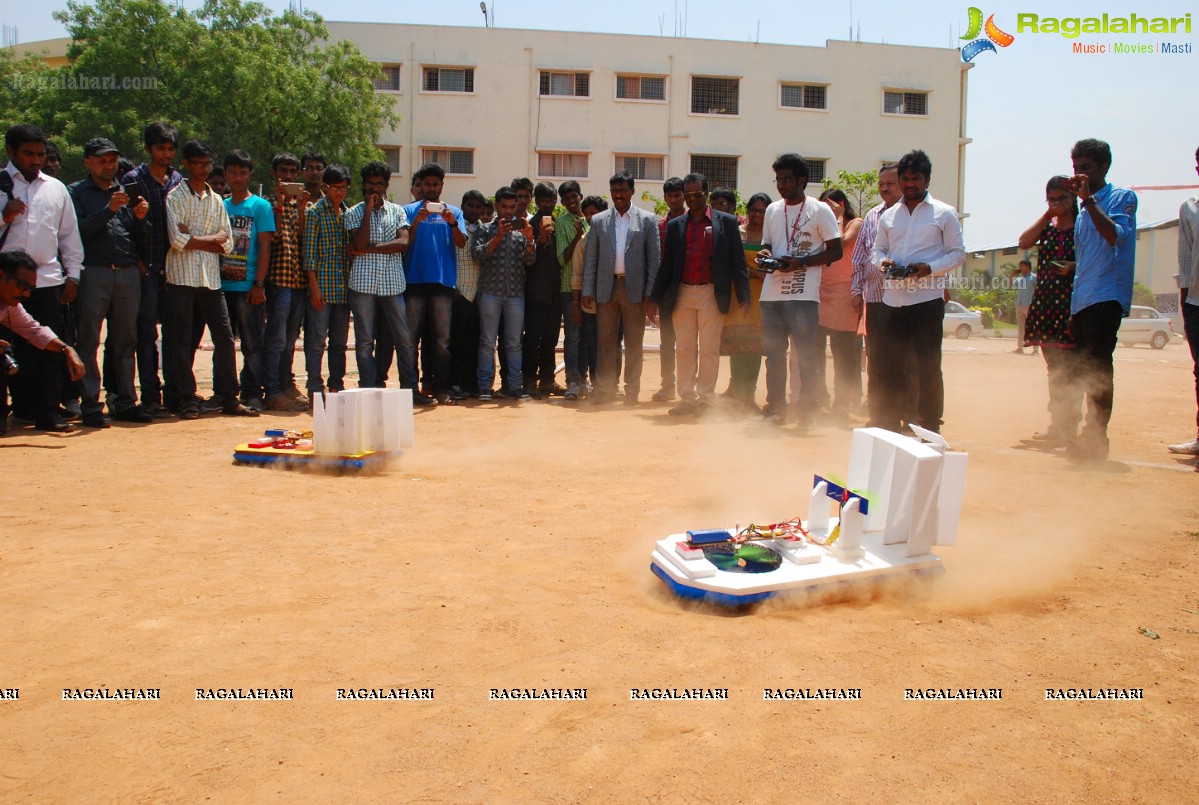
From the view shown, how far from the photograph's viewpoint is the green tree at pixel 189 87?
31375 millimetres

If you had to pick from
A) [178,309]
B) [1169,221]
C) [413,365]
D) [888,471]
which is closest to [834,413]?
[413,365]

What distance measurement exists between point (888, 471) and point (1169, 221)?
43538 millimetres

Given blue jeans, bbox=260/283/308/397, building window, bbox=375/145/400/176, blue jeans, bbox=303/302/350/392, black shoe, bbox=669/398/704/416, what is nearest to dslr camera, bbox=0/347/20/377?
blue jeans, bbox=260/283/308/397

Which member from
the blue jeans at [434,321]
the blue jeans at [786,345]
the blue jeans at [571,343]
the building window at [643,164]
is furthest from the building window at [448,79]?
the blue jeans at [786,345]

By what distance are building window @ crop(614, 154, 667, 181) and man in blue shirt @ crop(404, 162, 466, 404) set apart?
99.0 ft

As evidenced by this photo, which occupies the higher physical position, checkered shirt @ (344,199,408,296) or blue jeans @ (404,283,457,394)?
checkered shirt @ (344,199,408,296)

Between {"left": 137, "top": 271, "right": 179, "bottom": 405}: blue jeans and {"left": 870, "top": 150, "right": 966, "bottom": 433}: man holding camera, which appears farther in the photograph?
{"left": 137, "top": 271, "right": 179, "bottom": 405}: blue jeans

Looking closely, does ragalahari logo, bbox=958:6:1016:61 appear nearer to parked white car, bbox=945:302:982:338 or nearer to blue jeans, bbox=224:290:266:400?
parked white car, bbox=945:302:982:338

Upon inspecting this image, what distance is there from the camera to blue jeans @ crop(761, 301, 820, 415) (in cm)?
798

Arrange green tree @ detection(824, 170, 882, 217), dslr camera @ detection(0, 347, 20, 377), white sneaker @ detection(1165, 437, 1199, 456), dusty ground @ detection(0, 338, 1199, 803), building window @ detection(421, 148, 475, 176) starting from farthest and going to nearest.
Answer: building window @ detection(421, 148, 475, 176)
green tree @ detection(824, 170, 882, 217)
white sneaker @ detection(1165, 437, 1199, 456)
dslr camera @ detection(0, 347, 20, 377)
dusty ground @ detection(0, 338, 1199, 803)

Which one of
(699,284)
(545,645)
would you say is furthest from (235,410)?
(545,645)

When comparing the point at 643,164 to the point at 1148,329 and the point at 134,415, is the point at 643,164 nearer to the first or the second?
the point at 1148,329

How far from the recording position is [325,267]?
866cm

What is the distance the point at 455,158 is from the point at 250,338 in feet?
104
